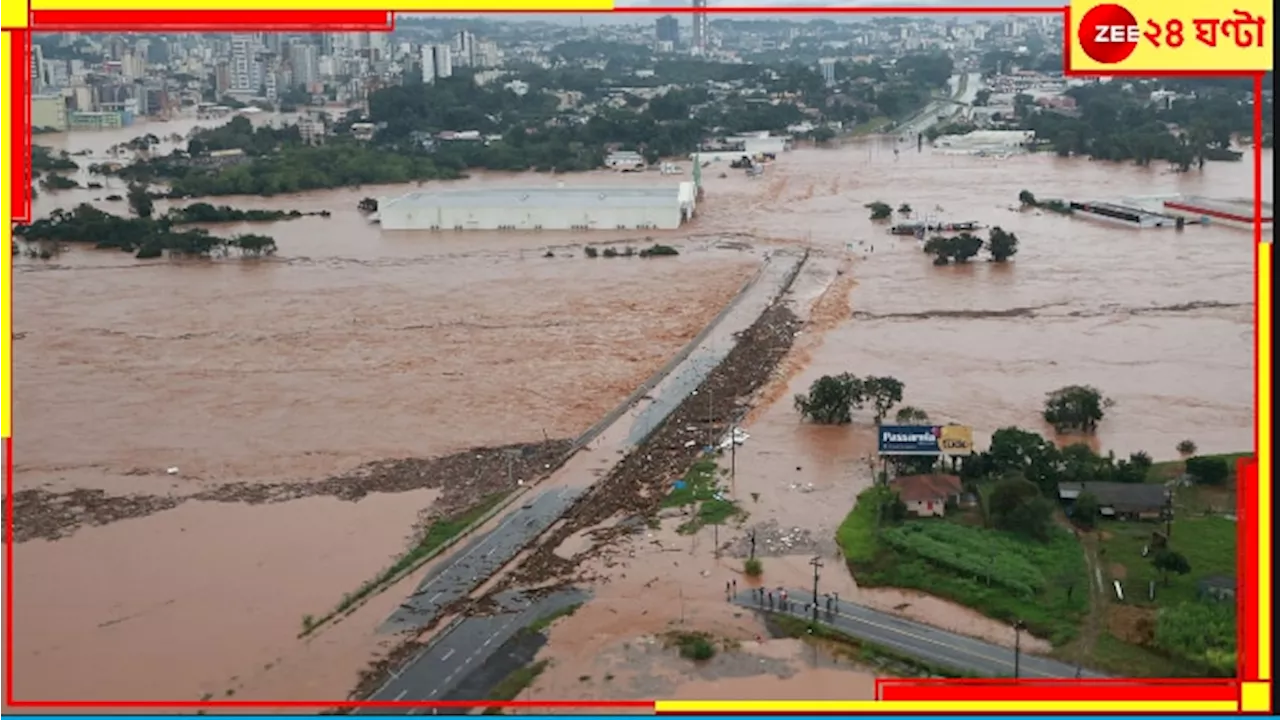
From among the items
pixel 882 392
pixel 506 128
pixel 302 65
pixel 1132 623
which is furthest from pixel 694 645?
pixel 302 65

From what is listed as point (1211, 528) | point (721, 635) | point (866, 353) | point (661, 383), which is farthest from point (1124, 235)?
point (721, 635)

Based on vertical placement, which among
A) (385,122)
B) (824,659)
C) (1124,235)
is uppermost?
(385,122)

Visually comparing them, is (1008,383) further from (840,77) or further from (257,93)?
(257,93)

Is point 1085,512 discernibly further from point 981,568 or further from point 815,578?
point 815,578

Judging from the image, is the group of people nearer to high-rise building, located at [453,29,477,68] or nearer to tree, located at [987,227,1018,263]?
tree, located at [987,227,1018,263]

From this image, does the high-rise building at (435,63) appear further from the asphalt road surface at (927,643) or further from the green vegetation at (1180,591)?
the asphalt road surface at (927,643)
